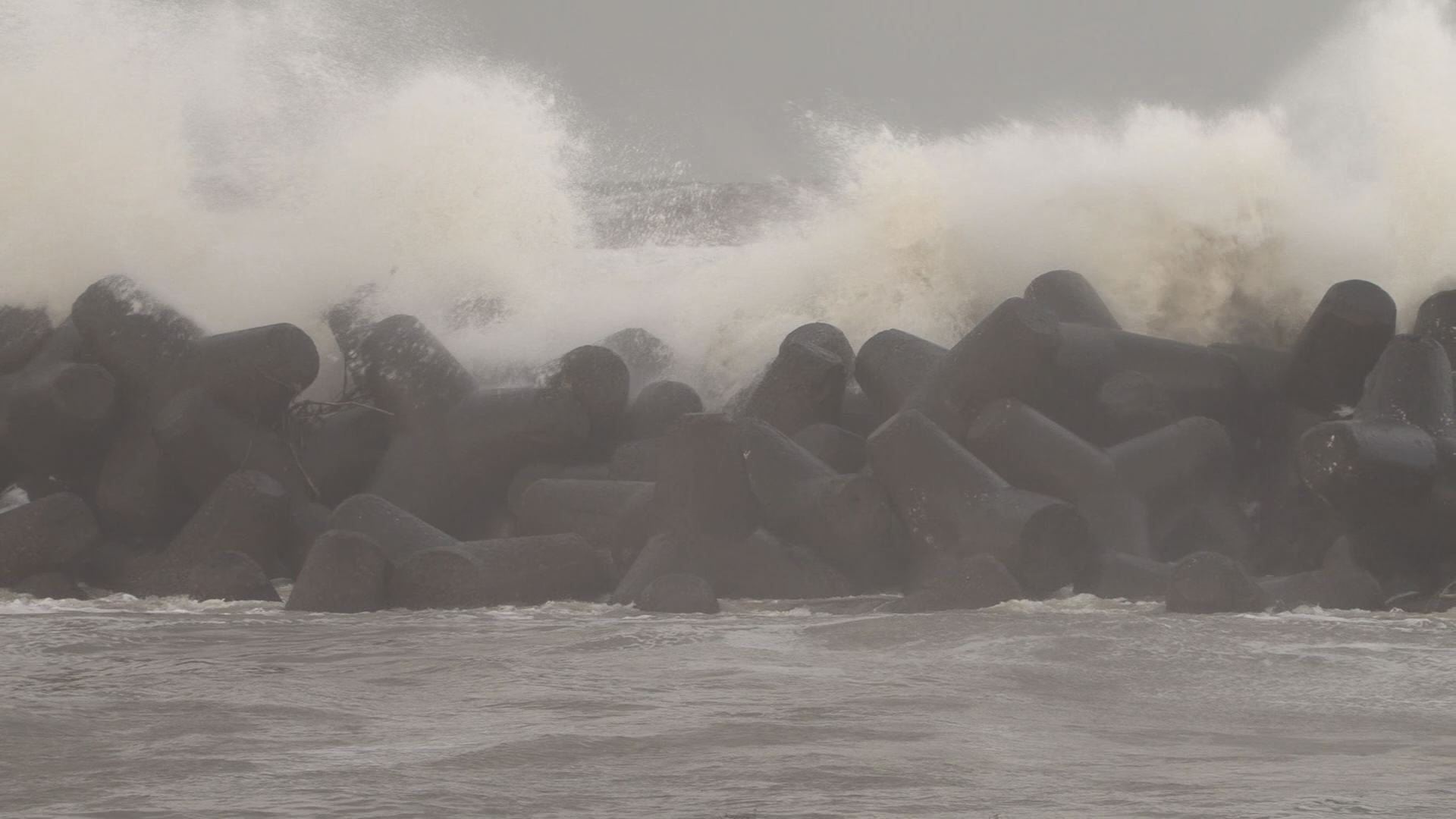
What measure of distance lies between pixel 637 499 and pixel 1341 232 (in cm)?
585

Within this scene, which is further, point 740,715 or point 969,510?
point 969,510

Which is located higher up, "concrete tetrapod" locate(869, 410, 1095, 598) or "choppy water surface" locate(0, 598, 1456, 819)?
"concrete tetrapod" locate(869, 410, 1095, 598)

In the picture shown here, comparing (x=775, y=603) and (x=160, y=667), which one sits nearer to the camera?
(x=160, y=667)

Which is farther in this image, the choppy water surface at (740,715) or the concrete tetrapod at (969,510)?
the concrete tetrapod at (969,510)

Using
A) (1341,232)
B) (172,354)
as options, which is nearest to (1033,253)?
(1341,232)

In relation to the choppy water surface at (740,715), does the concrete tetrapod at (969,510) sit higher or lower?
higher

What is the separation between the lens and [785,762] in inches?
172

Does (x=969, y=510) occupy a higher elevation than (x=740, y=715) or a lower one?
higher

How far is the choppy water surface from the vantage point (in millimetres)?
4004

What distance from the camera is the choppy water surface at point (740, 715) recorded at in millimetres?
4004

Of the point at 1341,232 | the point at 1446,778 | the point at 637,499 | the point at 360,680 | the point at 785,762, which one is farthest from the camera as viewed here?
the point at 1341,232

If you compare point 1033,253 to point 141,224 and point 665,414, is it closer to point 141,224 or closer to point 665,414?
point 665,414

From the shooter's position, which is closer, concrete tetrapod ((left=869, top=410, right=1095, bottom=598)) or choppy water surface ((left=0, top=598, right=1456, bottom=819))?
choppy water surface ((left=0, top=598, right=1456, bottom=819))

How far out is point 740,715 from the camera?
5.09 metres
